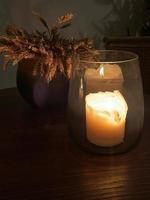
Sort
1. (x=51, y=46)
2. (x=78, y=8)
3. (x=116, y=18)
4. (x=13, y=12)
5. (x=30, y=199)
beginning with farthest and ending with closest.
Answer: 1. (x=116, y=18)
2. (x=78, y=8)
3. (x=13, y=12)
4. (x=51, y=46)
5. (x=30, y=199)

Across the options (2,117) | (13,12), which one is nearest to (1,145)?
(2,117)

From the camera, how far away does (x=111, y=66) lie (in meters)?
0.71

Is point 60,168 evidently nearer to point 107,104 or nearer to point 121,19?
point 107,104

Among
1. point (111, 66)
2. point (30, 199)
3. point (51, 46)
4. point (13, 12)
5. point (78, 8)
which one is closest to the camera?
point (30, 199)

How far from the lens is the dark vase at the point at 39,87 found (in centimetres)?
94

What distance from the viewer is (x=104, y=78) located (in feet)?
2.41

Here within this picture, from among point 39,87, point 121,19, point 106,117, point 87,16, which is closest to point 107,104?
point 106,117

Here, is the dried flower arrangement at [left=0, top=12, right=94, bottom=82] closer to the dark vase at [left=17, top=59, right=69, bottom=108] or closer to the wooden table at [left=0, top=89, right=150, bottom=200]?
the dark vase at [left=17, top=59, right=69, bottom=108]

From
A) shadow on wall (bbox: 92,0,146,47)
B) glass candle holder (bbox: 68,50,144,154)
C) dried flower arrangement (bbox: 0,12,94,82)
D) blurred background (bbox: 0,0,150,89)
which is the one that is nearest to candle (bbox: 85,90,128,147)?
glass candle holder (bbox: 68,50,144,154)

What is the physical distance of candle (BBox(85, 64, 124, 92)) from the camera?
0.72 meters

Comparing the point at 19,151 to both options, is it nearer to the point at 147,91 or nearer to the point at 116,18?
the point at 147,91

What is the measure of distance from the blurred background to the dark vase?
0.80m

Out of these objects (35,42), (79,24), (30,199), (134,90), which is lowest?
(30,199)

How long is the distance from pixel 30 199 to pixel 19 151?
17 centimetres
